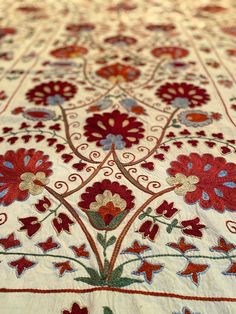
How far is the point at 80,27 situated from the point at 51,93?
3.56 ft

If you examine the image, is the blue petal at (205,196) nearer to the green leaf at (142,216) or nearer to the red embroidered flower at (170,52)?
the green leaf at (142,216)

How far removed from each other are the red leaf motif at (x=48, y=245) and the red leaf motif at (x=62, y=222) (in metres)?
0.04

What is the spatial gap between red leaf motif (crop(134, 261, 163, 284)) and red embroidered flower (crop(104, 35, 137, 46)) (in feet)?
5.61

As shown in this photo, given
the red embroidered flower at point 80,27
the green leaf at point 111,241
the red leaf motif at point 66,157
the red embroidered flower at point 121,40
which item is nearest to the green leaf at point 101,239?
the green leaf at point 111,241

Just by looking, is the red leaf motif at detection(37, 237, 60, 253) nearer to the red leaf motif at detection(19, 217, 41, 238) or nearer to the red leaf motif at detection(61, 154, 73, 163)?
the red leaf motif at detection(19, 217, 41, 238)

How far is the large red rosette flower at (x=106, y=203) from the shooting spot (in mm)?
1024

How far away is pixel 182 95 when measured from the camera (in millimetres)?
1635

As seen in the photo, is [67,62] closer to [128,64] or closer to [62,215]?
[128,64]

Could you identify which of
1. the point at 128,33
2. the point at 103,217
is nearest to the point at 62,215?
the point at 103,217

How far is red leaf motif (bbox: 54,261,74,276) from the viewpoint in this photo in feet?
2.96

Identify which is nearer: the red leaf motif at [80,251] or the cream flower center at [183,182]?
the red leaf motif at [80,251]

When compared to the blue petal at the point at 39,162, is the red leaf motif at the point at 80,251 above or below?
below

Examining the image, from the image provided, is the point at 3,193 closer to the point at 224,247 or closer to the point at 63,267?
the point at 63,267

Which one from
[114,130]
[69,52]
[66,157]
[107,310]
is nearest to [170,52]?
[69,52]
